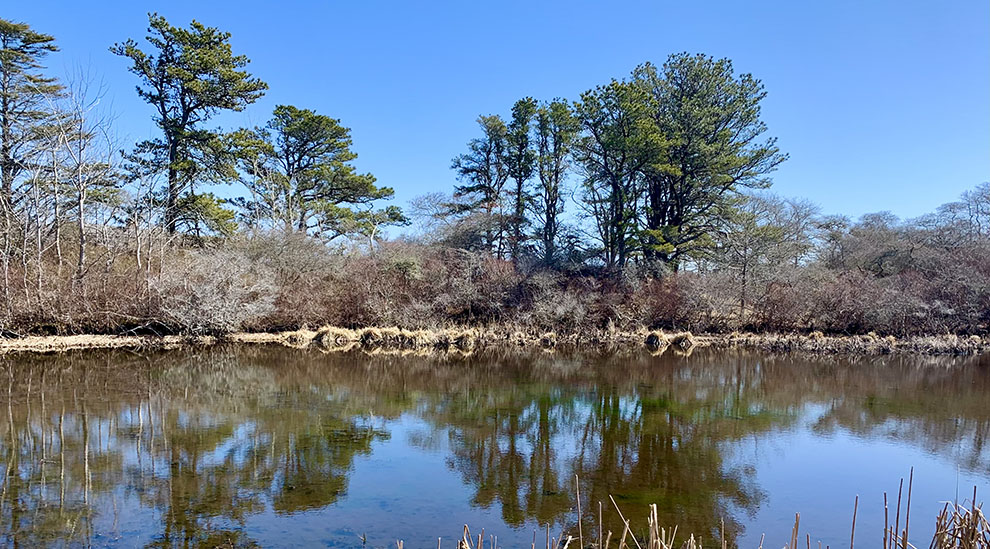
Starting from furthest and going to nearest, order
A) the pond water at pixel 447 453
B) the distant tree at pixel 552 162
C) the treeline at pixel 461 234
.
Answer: the distant tree at pixel 552 162 < the treeline at pixel 461 234 < the pond water at pixel 447 453

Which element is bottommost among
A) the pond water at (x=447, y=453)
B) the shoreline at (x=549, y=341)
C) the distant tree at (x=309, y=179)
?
the pond water at (x=447, y=453)

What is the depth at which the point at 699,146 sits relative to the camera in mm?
27375

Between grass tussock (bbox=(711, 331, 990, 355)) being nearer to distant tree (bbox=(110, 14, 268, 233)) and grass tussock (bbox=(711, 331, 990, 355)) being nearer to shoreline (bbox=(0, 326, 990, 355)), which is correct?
shoreline (bbox=(0, 326, 990, 355))

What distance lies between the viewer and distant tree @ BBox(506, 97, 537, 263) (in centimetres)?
3187

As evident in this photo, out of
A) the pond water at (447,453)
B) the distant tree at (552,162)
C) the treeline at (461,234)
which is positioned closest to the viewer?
the pond water at (447,453)

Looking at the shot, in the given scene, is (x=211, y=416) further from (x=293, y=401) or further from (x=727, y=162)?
(x=727, y=162)

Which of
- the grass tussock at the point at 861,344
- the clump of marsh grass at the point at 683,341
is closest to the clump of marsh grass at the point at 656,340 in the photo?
the clump of marsh grass at the point at 683,341

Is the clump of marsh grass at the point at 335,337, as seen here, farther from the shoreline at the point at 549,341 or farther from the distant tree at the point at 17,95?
the distant tree at the point at 17,95

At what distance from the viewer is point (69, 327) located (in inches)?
781

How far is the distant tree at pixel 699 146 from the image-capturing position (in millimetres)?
27875

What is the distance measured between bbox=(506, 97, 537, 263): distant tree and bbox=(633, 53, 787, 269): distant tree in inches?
243

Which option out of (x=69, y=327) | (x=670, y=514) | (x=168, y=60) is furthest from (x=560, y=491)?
(x=168, y=60)

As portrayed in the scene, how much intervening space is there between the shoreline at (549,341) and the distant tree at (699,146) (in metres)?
5.00

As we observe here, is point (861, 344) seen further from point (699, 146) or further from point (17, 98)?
point (17, 98)
